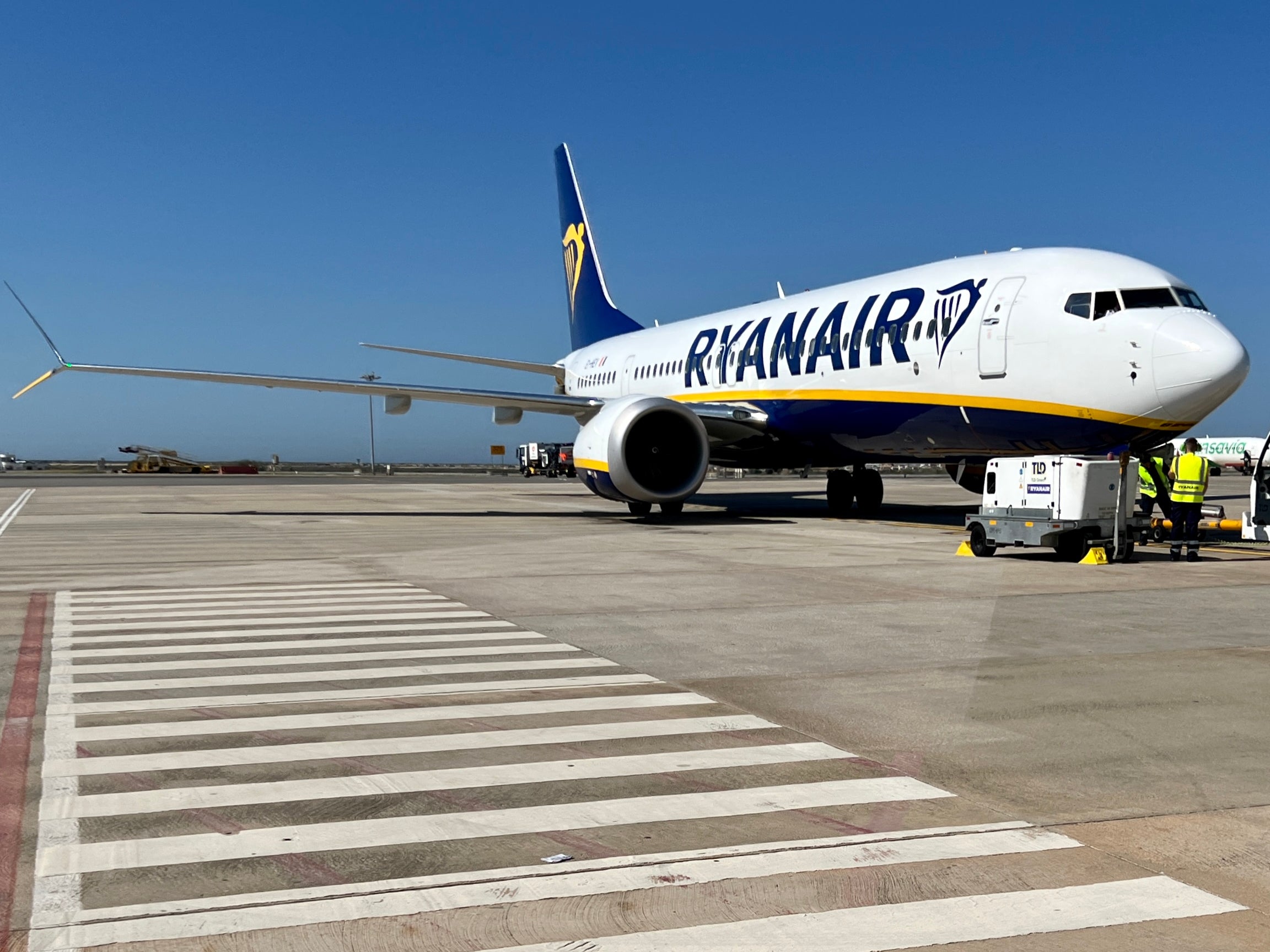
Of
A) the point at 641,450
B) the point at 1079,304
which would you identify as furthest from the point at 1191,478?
the point at 641,450

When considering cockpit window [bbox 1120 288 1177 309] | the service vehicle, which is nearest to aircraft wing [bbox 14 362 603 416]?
cockpit window [bbox 1120 288 1177 309]

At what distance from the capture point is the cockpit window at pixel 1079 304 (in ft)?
51.0

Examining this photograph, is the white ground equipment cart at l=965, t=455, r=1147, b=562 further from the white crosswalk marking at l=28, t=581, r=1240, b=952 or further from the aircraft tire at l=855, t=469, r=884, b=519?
the aircraft tire at l=855, t=469, r=884, b=519

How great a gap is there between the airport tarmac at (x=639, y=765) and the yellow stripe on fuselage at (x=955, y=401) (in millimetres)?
3399

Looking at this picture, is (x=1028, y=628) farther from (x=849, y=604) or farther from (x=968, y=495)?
(x=968, y=495)

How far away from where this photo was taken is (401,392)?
23375 mm

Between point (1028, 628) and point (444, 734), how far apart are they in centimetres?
515

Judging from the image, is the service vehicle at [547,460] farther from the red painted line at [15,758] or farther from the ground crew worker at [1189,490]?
the red painted line at [15,758]

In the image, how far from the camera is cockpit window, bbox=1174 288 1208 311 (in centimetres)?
1528

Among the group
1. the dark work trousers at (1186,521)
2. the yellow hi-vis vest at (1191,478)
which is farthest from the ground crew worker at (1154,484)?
the yellow hi-vis vest at (1191,478)

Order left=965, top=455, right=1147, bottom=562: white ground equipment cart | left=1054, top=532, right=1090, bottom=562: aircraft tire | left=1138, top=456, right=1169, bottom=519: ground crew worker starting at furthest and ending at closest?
left=1138, top=456, right=1169, bottom=519: ground crew worker < left=1054, top=532, right=1090, bottom=562: aircraft tire < left=965, top=455, right=1147, bottom=562: white ground equipment cart

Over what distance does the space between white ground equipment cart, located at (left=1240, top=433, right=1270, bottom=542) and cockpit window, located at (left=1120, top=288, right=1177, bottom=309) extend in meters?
2.78

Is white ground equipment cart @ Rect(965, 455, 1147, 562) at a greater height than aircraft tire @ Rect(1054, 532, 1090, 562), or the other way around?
white ground equipment cart @ Rect(965, 455, 1147, 562)

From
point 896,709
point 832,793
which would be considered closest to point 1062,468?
point 896,709
